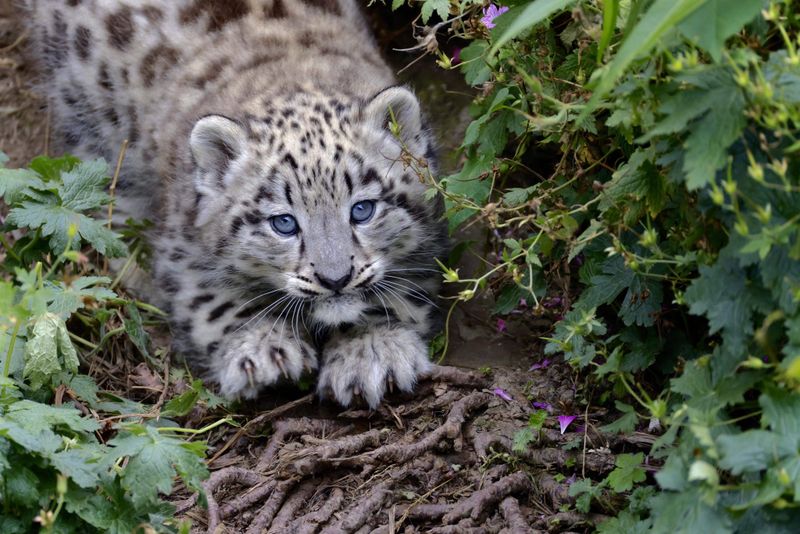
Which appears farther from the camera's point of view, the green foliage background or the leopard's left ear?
the leopard's left ear

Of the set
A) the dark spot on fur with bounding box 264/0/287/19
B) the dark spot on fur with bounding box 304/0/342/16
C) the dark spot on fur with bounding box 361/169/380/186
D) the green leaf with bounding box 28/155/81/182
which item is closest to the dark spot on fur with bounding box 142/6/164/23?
the dark spot on fur with bounding box 264/0/287/19

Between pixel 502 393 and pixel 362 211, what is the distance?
105 centimetres

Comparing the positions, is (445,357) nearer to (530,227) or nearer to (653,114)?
(530,227)

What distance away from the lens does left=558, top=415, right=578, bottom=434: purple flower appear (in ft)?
14.7

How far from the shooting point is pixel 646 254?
4.12m

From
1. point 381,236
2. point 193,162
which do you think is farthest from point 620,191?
point 193,162

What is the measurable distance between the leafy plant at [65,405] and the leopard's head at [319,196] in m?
0.58

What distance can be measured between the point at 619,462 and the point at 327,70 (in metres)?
2.53

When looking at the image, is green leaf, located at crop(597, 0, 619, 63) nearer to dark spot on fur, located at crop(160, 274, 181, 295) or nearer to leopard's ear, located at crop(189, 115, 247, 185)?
leopard's ear, located at crop(189, 115, 247, 185)

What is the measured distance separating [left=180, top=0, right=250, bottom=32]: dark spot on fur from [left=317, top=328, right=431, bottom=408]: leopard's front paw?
75.2 inches

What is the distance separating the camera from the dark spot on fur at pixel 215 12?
19.0 ft

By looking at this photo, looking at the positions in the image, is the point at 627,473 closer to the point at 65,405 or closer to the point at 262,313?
the point at 262,313

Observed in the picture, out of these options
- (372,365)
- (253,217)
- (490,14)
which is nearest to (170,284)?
(253,217)

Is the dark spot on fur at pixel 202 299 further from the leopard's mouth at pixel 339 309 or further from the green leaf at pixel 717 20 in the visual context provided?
the green leaf at pixel 717 20
